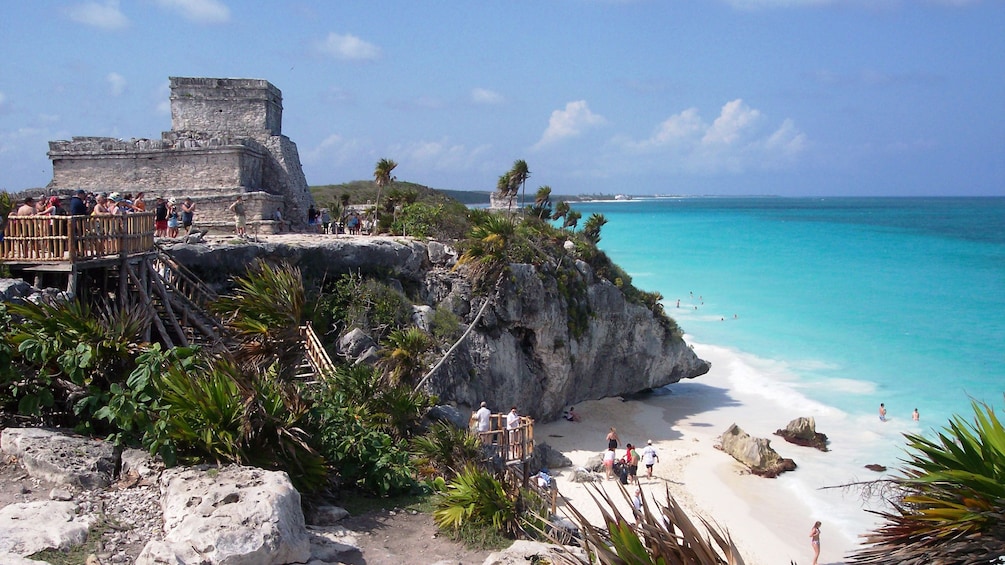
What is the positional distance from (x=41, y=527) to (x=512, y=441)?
7593 millimetres

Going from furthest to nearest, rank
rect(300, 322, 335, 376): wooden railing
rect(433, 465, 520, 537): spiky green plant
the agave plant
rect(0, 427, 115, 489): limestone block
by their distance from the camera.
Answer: rect(300, 322, 335, 376): wooden railing < rect(433, 465, 520, 537): spiky green plant < rect(0, 427, 115, 489): limestone block < the agave plant

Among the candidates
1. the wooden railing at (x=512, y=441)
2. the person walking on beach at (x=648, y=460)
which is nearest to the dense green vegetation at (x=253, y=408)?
the wooden railing at (x=512, y=441)

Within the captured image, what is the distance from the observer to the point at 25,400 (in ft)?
21.7

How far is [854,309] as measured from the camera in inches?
1590

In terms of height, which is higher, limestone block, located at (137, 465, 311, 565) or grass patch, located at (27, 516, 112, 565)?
limestone block, located at (137, 465, 311, 565)

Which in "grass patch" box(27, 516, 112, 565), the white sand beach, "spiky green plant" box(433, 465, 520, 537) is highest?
"grass patch" box(27, 516, 112, 565)

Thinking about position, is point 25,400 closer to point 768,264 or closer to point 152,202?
point 152,202

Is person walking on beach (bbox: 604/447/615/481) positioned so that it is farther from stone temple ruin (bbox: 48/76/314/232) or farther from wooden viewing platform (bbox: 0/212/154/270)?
wooden viewing platform (bbox: 0/212/154/270)

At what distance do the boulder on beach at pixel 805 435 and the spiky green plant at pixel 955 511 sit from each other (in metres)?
14.4

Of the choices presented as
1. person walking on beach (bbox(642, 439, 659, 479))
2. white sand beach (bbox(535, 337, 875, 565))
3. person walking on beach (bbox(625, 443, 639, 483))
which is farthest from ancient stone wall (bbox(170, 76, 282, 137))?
person walking on beach (bbox(642, 439, 659, 479))

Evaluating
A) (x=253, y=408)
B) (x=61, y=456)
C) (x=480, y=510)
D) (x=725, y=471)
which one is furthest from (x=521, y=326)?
(x=61, y=456)

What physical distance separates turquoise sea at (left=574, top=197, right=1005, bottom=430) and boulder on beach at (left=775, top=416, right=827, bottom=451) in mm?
3778

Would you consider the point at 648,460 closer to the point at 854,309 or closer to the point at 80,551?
the point at 80,551

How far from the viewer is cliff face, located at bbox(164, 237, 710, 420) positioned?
15.6 m
